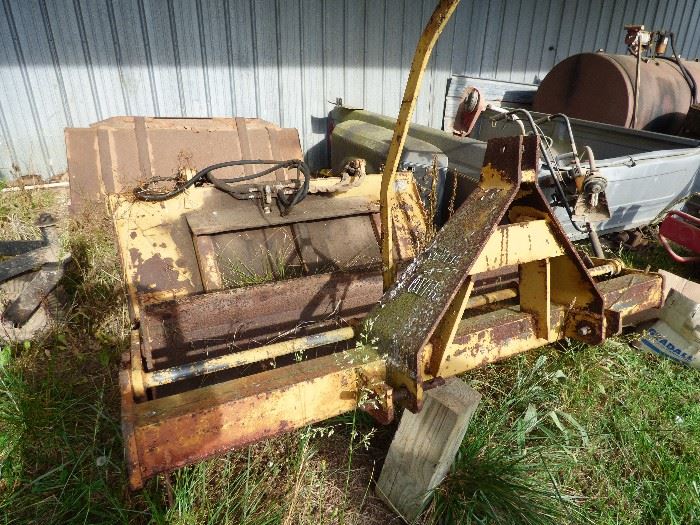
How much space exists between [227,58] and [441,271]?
4360 mm

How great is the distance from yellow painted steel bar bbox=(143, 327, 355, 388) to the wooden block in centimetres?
40

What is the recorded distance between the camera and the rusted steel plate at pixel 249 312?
203 cm

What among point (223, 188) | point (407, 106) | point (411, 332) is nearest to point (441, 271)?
point (411, 332)

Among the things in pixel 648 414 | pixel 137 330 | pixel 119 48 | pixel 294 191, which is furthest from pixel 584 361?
pixel 119 48

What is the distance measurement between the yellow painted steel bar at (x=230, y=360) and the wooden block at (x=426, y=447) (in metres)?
0.40

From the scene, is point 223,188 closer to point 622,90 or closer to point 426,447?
point 426,447

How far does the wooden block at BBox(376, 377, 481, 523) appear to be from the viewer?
1.48 metres

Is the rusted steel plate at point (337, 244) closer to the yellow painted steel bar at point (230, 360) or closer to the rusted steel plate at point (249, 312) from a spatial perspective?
the rusted steel plate at point (249, 312)

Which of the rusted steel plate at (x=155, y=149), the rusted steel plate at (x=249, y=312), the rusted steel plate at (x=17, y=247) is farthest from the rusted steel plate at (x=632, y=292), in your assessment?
the rusted steel plate at (x=17, y=247)

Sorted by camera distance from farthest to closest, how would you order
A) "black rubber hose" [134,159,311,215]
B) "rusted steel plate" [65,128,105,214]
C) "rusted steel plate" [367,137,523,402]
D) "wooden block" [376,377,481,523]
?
"rusted steel plate" [65,128,105,214], "black rubber hose" [134,159,311,215], "wooden block" [376,377,481,523], "rusted steel plate" [367,137,523,402]

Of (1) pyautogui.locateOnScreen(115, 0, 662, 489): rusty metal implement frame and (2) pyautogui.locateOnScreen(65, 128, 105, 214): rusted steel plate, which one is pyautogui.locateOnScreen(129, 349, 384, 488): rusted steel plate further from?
(2) pyautogui.locateOnScreen(65, 128, 105, 214): rusted steel plate

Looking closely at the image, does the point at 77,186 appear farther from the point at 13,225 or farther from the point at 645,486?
the point at 645,486

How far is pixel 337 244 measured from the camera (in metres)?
2.68

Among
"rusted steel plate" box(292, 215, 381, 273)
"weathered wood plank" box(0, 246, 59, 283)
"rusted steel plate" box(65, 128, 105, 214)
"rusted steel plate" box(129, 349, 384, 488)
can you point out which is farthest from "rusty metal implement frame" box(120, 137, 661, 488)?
"rusted steel plate" box(65, 128, 105, 214)
